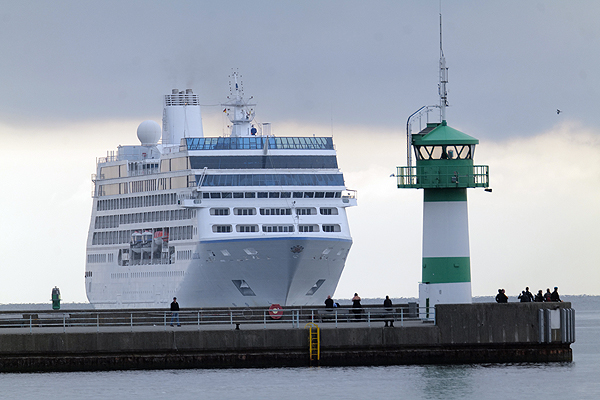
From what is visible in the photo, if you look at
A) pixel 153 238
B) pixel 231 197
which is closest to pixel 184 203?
pixel 231 197

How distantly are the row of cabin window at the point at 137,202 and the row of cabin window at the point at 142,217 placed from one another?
0.60 m

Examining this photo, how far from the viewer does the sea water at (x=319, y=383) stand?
3741 centimetres

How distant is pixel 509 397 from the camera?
36906 mm

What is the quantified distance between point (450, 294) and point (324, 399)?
22.8 ft

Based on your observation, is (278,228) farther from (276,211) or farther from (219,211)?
(219,211)

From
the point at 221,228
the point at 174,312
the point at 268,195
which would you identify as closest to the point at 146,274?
the point at 221,228

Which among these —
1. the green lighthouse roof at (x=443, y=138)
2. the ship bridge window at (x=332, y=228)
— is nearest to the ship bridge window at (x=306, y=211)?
the ship bridge window at (x=332, y=228)

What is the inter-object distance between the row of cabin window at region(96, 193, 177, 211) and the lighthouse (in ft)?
147

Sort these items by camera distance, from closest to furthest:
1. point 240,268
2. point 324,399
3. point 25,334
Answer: point 324,399
point 25,334
point 240,268

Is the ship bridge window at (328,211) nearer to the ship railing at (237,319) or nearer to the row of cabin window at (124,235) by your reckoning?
the row of cabin window at (124,235)

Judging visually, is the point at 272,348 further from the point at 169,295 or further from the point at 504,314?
the point at 169,295

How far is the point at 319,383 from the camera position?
1516 inches

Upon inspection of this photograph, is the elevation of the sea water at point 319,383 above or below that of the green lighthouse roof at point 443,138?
below

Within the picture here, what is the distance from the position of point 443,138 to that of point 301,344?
8154 millimetres
